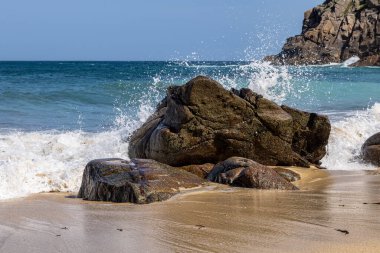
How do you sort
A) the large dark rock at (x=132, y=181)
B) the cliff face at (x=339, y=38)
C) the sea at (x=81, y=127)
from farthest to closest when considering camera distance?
the cliff face at (x=339, y=38), the sea at (x=81, y=127), the large dark rock at (x=132, y=181)

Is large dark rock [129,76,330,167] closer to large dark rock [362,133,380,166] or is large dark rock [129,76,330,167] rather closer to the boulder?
the boulder

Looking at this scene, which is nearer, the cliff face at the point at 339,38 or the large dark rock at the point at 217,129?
the large dark rock at the point at 217,129

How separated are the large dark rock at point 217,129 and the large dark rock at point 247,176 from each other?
1.10m

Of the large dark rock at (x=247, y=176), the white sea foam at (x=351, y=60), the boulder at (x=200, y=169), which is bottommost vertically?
the boulder at (x=200, y=169)

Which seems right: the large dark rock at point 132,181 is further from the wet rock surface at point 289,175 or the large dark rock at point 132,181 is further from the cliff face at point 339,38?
the cliff face at point 339,38

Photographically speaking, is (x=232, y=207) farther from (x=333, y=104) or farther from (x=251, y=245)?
(x=333, y=104)

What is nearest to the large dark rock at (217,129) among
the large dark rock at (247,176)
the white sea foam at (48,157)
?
the large dark rock at (247,176)

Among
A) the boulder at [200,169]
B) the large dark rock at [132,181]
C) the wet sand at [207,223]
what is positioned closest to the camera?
the wet sand at [207,223]

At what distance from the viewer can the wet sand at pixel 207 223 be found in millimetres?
4297

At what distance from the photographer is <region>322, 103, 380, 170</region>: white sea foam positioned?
401 inches

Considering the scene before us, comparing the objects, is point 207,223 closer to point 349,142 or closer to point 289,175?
point 289,175

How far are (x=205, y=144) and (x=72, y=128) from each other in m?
7.20

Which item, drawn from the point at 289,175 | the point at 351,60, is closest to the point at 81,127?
the point at 289,175

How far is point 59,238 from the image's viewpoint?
15.4 ft
